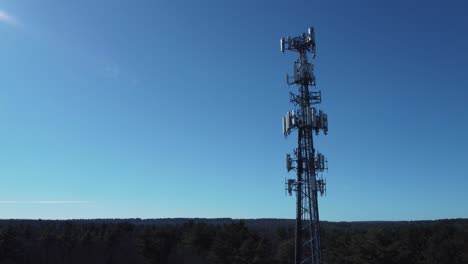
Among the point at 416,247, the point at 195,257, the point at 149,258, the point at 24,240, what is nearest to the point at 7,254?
the point at 24,240

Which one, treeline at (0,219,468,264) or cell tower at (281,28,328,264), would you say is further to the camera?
treeline at (0,219,468,264)

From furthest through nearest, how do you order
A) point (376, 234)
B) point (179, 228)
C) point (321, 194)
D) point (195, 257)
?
point (179, 228), point (195, 257), point (376, 234), point (321, 194)

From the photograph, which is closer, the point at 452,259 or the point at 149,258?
the point at 452,259

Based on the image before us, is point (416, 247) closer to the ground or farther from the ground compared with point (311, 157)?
closer to the ground

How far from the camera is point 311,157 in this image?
1869 centimetres

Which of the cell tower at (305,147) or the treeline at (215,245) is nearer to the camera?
the cell tower at (305,147)

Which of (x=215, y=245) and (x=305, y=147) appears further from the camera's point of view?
(x=215, y=245)

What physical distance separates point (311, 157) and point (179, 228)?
6222 cm

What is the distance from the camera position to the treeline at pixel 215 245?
48875mm

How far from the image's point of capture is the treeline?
48875 mm

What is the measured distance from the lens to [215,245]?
190 feet

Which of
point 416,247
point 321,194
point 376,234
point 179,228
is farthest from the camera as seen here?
point 179,228

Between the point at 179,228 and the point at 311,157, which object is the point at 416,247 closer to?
the point at 179,228

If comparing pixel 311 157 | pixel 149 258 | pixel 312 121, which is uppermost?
pixel 312 121
